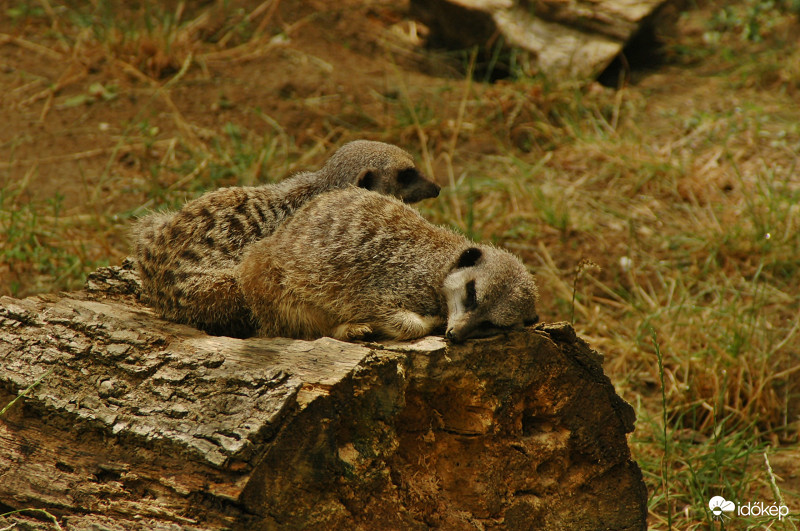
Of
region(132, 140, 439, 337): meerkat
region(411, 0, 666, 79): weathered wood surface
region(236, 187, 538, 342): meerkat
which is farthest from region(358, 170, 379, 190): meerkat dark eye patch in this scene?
region(411, 0, 666, 79): weathered wood surface

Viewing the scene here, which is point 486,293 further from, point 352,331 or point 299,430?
point 299,430

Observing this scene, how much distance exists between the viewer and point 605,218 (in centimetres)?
561

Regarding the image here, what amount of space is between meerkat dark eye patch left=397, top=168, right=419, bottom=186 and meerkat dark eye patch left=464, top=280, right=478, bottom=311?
1442 mm

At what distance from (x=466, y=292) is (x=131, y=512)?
4.48ft

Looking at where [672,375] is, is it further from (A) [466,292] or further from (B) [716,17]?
(B) [716,17]

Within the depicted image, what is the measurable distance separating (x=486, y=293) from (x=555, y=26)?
5.20 meters

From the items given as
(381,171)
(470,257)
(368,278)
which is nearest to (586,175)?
(381,171)

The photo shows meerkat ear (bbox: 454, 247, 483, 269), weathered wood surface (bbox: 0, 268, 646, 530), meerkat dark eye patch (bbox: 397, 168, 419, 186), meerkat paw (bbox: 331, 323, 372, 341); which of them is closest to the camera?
weathered wood surface (bbox: 0, 268, 646, 530)

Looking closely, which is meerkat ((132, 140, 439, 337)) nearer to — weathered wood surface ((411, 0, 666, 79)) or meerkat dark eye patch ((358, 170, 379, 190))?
meerkat dark eye patch ((358, 170, 379, 190))

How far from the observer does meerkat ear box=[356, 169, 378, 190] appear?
3959mm

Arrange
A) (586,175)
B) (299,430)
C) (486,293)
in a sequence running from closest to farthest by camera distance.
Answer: (299,430), (486,293), (586,175)

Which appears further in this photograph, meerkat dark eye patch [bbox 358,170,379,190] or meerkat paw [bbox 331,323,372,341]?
meerkat dark eye patch [bbox 358,170,379,190]

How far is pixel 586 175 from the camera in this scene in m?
6.02

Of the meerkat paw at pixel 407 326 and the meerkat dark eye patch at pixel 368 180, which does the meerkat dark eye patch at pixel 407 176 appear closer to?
the meerkat dark eye patch at pixel 368 180
